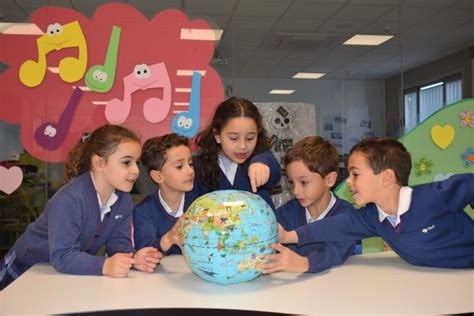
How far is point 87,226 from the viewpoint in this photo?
1.75 meters

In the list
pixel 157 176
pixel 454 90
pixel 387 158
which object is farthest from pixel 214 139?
pixel 454 90

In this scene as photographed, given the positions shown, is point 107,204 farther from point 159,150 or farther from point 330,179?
point 330,179

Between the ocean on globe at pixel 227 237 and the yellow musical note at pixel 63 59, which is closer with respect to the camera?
the ocean on globe at pixel 227 237

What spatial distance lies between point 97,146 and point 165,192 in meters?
0.39

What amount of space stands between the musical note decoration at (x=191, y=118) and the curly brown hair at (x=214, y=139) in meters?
1.78

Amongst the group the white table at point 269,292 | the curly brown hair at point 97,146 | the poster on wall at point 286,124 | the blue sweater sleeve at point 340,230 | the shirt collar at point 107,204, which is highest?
the poster on wall at point 286,124

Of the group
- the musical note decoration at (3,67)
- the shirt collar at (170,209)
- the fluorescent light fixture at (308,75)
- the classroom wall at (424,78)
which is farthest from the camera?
the classroom wall at (424,78)

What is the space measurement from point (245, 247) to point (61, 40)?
349cm

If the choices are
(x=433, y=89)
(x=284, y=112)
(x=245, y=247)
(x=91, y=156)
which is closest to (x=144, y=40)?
(x=284, y=112)

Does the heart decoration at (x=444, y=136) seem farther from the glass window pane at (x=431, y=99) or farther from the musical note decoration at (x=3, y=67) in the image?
the musical note decoration at (x=3, y=67)

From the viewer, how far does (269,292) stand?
134 centimetres

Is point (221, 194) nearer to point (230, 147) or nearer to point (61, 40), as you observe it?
point (230, 147)

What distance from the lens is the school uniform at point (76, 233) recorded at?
5.26ft

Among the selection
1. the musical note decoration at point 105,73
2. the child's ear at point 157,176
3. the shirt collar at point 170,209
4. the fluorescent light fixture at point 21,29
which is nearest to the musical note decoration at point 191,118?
the musical note decoration at point 105,73
